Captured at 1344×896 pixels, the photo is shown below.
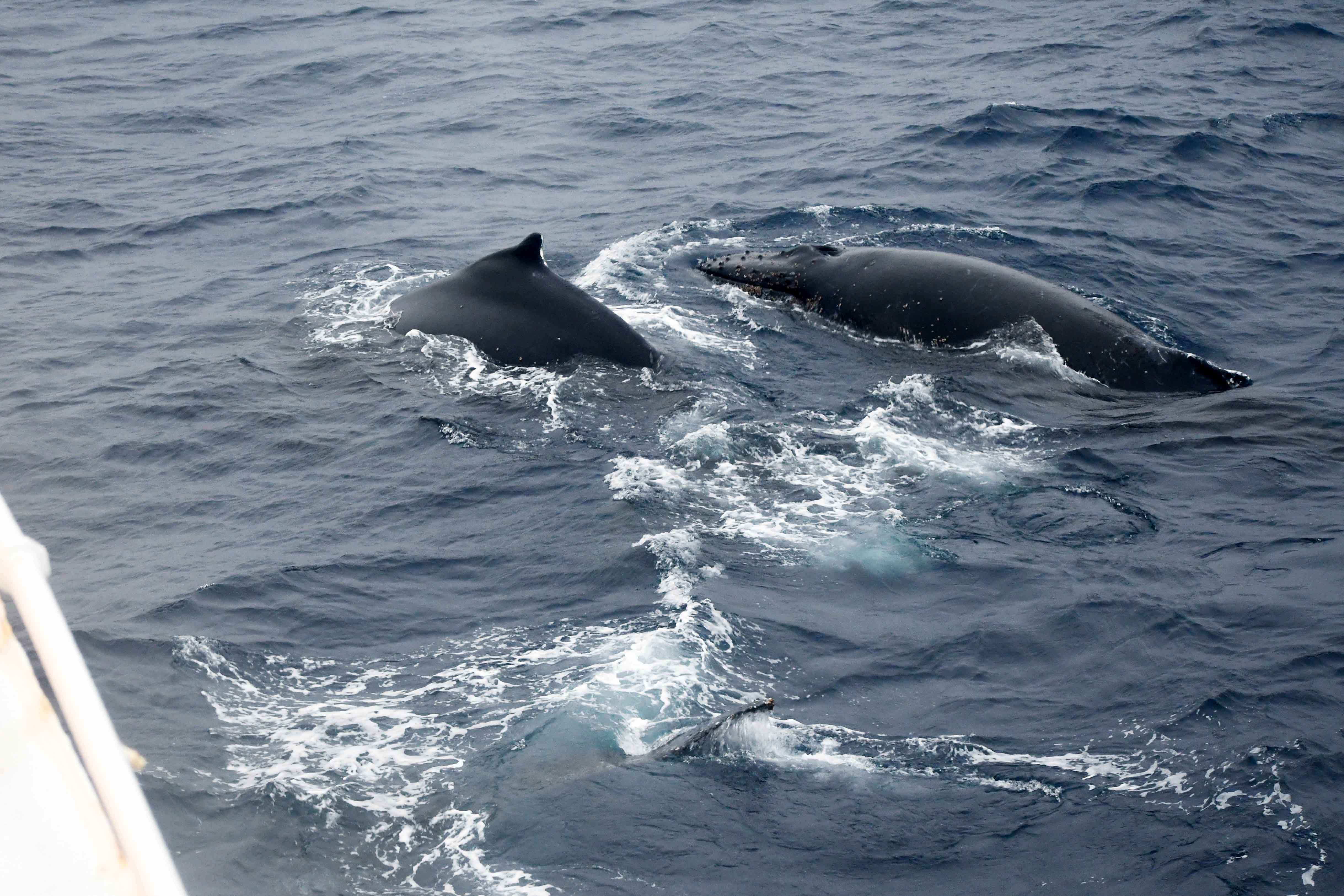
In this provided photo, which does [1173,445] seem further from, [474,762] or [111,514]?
[111,514]

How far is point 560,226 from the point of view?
2123cm

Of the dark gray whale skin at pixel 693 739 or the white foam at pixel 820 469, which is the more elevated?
the white foam at pixel 820 469

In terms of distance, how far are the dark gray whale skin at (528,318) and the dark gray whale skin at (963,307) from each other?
10.2ft

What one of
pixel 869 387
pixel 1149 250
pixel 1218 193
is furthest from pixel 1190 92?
pixel 869 387

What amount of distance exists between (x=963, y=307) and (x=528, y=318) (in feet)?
17.2

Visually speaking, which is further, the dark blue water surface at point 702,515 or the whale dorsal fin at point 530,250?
the whale dorsal fin at point 530,250

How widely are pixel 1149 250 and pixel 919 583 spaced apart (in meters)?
10.7

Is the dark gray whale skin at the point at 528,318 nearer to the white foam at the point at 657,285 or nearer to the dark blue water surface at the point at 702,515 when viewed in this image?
the dark blue water surface at the point at 702,515

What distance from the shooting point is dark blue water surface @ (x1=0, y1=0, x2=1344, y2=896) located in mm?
7973

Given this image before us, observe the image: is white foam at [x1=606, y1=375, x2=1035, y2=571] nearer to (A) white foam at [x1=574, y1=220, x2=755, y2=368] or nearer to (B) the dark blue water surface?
(B) the dark blue water surface

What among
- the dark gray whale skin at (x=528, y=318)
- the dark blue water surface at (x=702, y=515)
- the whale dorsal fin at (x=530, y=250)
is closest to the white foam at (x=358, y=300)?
the dark blue water surface at (x=702, y=515)

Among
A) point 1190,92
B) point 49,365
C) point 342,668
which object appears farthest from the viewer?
point 1190,92

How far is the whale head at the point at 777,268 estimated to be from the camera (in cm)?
1733

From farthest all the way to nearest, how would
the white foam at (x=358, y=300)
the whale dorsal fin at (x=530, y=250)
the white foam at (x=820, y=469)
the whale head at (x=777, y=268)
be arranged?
the whale head at (x=777, y=268) < the white foam at (x=358, y=300) < the whale dorsal fin at (x=530, y=250) < the white foam at (x=820, y=469)
